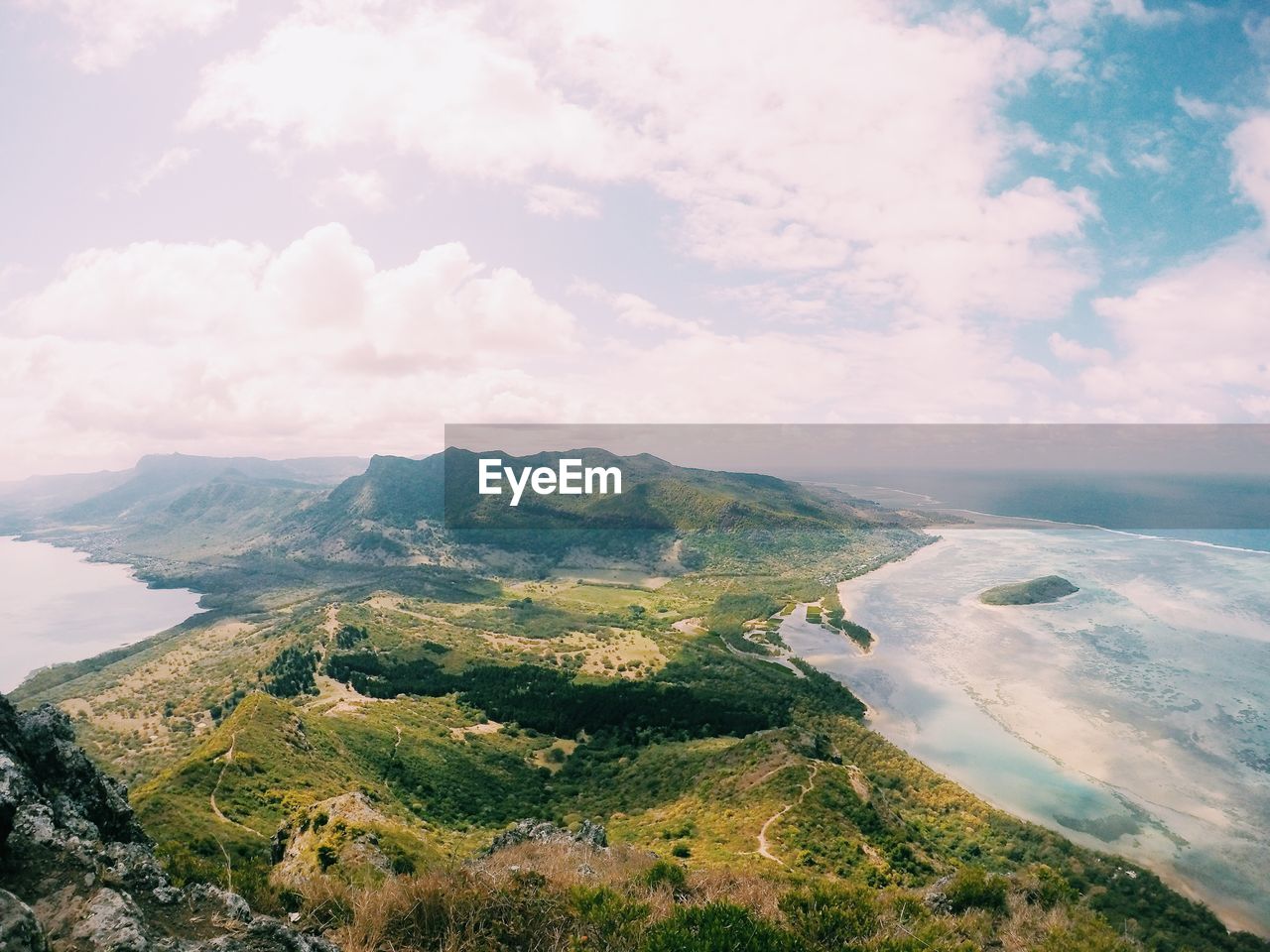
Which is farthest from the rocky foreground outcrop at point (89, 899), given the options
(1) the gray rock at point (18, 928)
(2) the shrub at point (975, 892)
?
(2) the shrub at point (975, 892)

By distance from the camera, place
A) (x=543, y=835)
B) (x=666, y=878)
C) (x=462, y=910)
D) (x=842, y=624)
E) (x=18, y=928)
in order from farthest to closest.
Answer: (x=842, y=624)
(x=543, y=835)
(x=666, y=878)
(x=462, y=910)
(x=18, y=928)

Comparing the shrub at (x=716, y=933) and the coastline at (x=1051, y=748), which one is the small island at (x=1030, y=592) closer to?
the coastline at (x=1051, y=748)

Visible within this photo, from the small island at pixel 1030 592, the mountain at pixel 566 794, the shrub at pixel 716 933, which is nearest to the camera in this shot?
the shrub at pixel 716 933

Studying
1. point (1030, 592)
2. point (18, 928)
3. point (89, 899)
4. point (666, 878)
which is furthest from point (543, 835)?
point (1030, 592)

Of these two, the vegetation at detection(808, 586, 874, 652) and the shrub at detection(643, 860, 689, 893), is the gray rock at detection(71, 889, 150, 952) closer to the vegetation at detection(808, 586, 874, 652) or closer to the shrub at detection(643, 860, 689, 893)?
the shrub at detection(643, 860, 689, 893)

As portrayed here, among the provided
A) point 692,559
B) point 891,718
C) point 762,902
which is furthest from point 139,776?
point 692,559

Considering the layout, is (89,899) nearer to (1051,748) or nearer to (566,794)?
(566,794)
